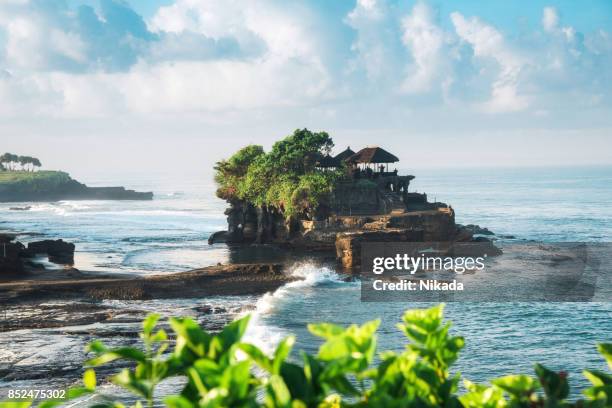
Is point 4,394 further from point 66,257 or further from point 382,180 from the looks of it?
point 382,180

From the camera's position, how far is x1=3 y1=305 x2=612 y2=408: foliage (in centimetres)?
302

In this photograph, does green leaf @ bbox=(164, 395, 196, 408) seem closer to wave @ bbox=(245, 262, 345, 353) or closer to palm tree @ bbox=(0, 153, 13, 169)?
wave @ bbox=(245, 262, 345, 353)

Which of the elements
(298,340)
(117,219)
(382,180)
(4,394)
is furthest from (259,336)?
(117,219)

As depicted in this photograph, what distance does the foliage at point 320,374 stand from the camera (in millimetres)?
3023

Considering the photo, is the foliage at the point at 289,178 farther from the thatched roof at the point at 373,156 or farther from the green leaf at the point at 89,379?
the green leaf at the point at 89,379

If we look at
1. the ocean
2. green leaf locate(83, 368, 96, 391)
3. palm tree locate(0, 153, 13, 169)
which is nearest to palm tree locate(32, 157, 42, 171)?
palm tree locate(0, 153, 13, 169)

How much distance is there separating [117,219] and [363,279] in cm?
5681

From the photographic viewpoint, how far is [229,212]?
198 feet

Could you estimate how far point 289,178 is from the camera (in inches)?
2164

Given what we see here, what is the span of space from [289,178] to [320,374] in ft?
170

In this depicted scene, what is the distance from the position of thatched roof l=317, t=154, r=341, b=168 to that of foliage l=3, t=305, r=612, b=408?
54021 millimetres

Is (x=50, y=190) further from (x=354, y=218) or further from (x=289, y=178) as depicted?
(x=354, y=218)

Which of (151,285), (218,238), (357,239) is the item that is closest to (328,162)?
(218,238)

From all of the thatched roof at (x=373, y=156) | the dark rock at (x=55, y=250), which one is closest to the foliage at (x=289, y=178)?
the thatched roof at (x=373, y=156)
